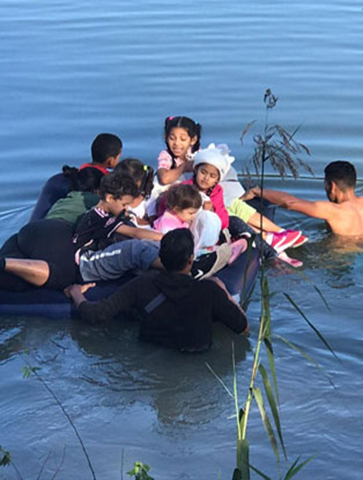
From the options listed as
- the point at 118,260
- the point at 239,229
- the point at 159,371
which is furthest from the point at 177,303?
the point at 239,229

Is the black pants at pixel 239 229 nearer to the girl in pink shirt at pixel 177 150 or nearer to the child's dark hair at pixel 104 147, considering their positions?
the girl in pink shirt at pixel 177 150

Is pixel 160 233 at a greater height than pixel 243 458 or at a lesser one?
greater

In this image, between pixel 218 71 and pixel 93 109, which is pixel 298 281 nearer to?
pixel 93 109

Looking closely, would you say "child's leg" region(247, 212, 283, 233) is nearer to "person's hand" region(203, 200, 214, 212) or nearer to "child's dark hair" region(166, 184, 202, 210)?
"person's hand" region(203, 200, 214, 212)

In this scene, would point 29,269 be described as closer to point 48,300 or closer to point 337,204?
point 48,300

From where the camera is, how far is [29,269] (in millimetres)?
6520

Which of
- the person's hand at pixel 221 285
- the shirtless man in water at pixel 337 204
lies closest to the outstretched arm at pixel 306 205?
the shirtless man in water at pixel 337 204

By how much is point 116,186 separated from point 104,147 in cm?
111

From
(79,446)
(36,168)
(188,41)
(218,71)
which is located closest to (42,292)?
(79,446)

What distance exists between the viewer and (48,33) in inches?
631

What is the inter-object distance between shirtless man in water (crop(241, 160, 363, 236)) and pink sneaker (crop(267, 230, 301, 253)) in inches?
12.6

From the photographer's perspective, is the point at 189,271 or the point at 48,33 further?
the point at 48,33

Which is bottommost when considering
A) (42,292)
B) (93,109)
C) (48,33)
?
(42,292)

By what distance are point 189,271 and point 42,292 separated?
1155mm
